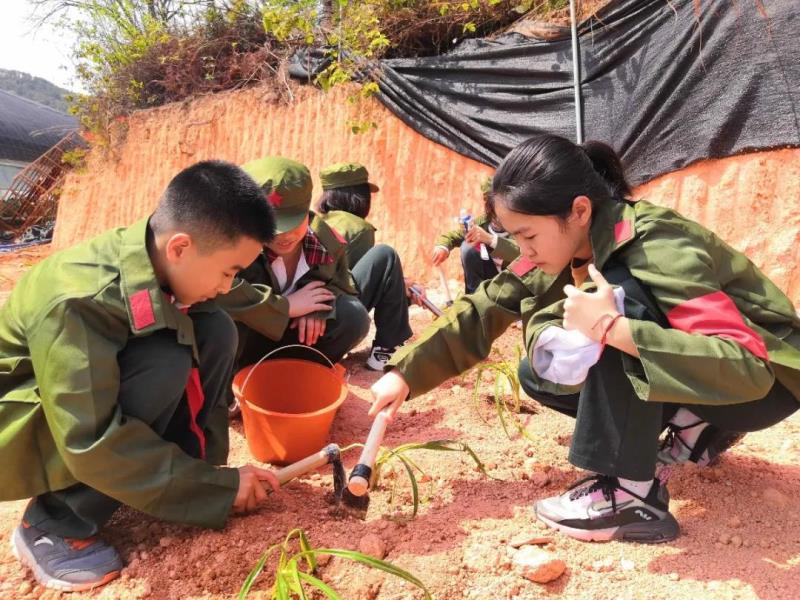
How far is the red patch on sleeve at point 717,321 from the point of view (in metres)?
1.28

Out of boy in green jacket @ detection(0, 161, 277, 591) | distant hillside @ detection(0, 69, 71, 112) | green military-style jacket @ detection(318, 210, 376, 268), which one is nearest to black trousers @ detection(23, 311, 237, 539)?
boy in green jacket @ detection(0, 161, 277, 591)

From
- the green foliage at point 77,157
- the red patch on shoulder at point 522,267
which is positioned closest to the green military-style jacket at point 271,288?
the red patch on shoulder at point 522,267

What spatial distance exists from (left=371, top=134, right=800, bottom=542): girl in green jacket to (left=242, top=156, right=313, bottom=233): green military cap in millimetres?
901

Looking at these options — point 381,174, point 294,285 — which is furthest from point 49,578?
point 381,174

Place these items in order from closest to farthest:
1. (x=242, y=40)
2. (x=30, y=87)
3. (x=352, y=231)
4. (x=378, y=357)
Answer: (x=378, y=357) → (x=352, y=231) → (x=242, y=40) → (x=30, y=87)

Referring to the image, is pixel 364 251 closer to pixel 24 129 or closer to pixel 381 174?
pixel 381 174

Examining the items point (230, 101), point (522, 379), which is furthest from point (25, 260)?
point (522, 379)

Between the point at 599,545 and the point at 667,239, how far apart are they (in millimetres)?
748

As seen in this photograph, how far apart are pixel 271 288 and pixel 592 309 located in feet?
4.53

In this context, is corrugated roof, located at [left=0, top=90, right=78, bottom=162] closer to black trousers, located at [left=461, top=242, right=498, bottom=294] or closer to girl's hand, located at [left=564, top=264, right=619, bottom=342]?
black trousers, located at [left=461, top=242, right=498, bottom=294]

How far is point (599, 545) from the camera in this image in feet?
4.78

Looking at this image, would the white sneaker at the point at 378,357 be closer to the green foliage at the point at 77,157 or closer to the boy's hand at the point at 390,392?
the boy's hand at the point at 390,392

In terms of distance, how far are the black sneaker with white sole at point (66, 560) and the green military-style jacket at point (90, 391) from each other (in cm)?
14

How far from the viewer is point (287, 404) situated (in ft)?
7.55
